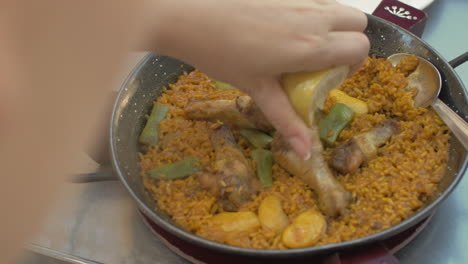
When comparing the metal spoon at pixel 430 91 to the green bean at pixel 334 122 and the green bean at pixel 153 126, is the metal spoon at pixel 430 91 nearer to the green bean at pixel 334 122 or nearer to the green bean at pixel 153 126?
the green bean at pixel 334 122

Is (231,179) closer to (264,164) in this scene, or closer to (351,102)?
(264,164)

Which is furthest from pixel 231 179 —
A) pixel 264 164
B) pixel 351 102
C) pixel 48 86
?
pixel 48 86

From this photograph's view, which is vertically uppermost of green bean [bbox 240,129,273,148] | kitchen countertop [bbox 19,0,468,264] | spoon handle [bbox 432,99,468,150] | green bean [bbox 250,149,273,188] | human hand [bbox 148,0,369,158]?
human hand [bbox 148,0,369,158]

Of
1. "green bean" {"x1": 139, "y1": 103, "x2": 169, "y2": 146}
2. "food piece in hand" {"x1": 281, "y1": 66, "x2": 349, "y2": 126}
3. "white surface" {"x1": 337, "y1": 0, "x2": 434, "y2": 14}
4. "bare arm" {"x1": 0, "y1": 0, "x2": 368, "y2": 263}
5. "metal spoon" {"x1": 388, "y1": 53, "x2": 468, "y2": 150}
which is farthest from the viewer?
"white surface" {"x1": 337, "y1": 0, "x2": 434, "y2": 14}

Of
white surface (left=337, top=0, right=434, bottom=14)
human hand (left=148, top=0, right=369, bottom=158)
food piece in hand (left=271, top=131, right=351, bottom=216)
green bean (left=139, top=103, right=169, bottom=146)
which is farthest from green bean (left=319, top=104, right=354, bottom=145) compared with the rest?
white surface (left=337, top=0, right=434, bottom=14)

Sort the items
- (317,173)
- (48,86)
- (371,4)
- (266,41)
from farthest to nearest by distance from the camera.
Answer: (371,4) < (317,173) < (266,41) < (48,86)

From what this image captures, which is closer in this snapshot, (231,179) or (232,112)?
(231,179)

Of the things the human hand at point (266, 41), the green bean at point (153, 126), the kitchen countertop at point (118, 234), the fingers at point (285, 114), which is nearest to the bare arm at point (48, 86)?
the human hand at point (266, 41)

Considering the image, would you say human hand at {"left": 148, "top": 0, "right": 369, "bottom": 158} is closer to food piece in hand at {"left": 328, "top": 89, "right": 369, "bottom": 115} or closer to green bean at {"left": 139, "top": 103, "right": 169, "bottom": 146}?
food piece in hand at {"left": 328, "top": 89, "right": 369, "bottom": 115}
